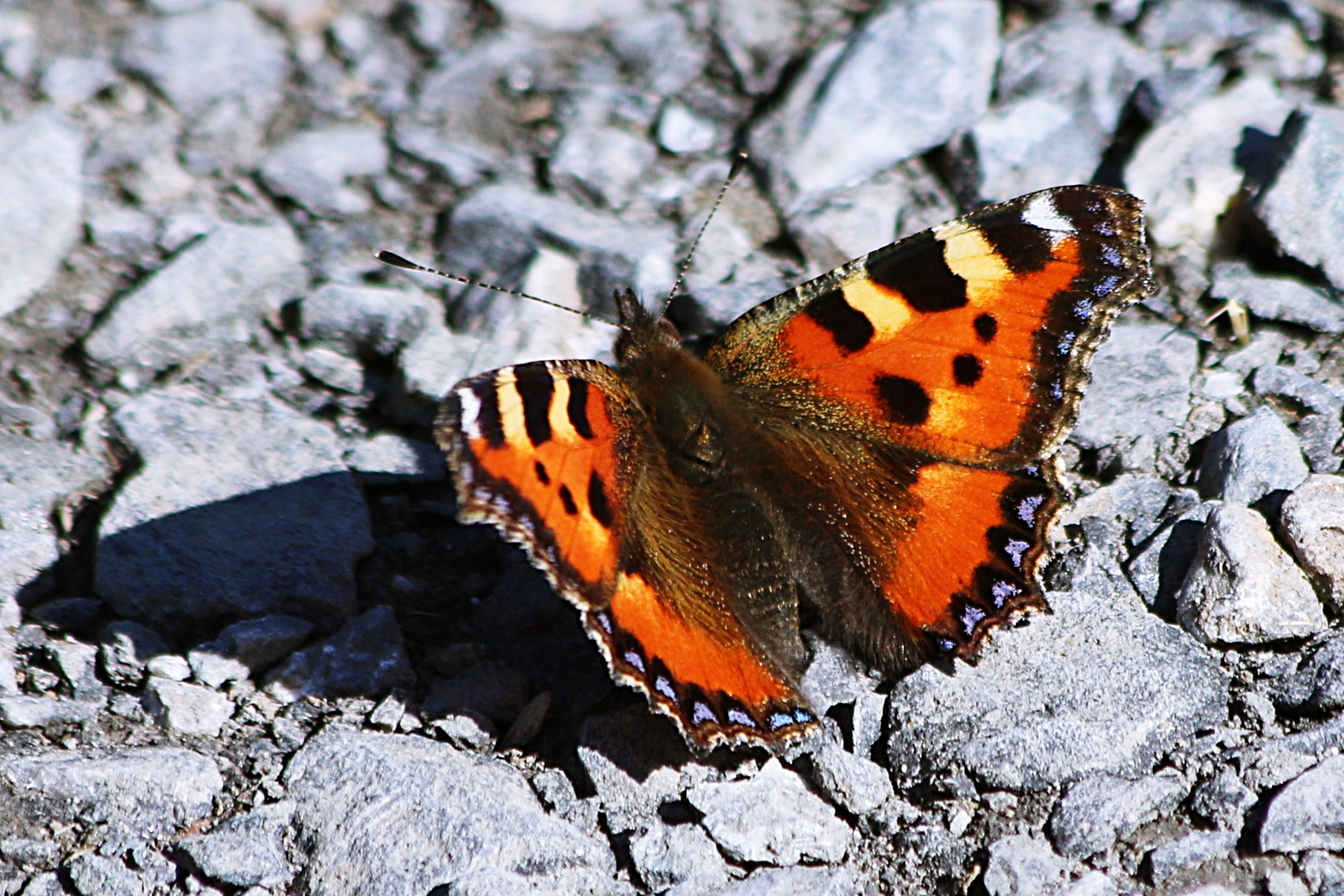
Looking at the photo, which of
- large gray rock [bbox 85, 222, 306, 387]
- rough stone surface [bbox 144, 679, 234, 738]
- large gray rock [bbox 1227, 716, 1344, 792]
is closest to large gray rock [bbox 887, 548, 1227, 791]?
large gray rock [bbox 1227, 716, 1344, 792]

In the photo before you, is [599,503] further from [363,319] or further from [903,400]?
[363,319]

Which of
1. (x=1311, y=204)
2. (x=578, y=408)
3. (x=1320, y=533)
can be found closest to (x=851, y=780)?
(x=578, y=408)

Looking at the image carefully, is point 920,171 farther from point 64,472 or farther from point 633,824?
point 64,472

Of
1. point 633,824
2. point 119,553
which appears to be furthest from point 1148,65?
point 119,553

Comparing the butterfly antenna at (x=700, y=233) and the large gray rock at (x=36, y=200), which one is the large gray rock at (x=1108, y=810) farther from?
the large gray rock at (x=36, y=200)

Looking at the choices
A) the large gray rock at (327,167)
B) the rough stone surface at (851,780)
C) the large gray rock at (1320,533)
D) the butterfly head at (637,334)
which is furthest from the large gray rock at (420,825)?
the large gray rock at (327,167)
